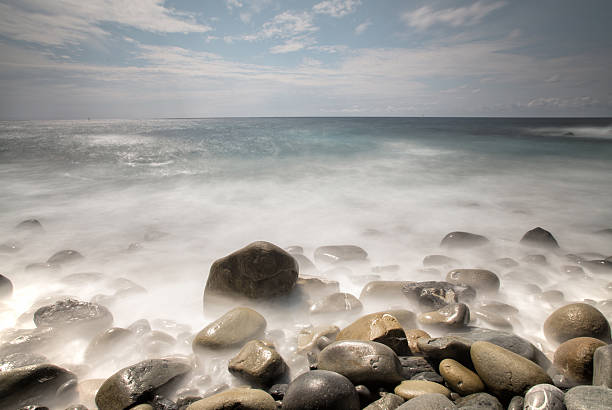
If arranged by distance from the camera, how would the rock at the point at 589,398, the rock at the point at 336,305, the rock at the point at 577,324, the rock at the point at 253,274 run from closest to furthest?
the rock at the point at 589,398 → the rock at the point at 577,324 → the rock at the point at 336,305 → the rock at the point at 253,274

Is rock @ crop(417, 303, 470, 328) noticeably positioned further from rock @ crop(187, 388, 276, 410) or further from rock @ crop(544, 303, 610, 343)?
rock @ crop(187, 388, 276, 410)

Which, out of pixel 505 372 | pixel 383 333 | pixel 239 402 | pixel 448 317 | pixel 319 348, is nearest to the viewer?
pixel 239 402

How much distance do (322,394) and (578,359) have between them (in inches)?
80.9

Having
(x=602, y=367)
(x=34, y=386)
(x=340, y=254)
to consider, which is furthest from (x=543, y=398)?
(x=34, y=386)

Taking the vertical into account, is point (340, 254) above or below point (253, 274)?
below

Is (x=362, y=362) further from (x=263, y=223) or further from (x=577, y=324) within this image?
(x=263, y=223)

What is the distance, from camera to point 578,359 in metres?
2.38

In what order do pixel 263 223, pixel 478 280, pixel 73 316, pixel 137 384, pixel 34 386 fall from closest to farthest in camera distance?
pixel 137 384
pixel 34 386
pixel 73 316
pixel 478 280
pixel 263 223

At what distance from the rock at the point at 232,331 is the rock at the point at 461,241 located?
3.75 m

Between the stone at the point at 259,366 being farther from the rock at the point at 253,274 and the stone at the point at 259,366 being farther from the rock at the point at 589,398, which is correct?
the rock at the point at 589,398

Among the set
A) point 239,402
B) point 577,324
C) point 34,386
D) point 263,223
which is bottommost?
point 34,386

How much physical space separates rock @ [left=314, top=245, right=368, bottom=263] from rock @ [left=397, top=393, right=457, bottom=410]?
9.60 ft

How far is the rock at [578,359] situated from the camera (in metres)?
2.33

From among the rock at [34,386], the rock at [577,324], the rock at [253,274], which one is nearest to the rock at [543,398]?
the rock at [577,324]
